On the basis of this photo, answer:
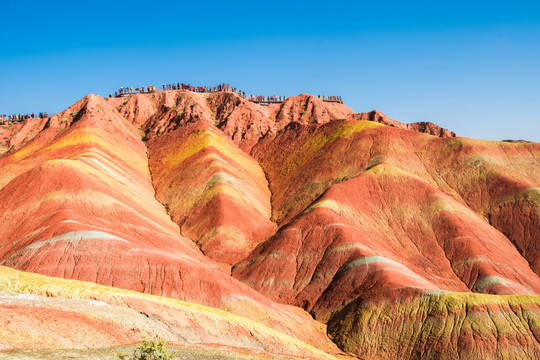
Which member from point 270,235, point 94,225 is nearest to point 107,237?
point 94,225

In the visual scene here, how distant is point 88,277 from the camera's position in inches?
2175

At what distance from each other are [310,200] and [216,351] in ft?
210

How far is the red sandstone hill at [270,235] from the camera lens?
45312 mm

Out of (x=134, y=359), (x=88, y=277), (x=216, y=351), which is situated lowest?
(x=88, y=277)

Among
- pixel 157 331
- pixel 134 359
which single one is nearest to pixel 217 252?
pixel 157 331

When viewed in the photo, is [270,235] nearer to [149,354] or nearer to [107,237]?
[107,237]

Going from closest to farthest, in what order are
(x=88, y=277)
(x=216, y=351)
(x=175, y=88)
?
(x=216, y=351) → (x=88, y=277) → (x=175, y=88)

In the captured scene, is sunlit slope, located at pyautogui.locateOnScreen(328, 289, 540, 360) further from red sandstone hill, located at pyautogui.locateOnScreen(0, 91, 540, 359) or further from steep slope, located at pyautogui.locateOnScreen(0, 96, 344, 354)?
steep slope, located at pyautogui.locateOnScreen(0, 96, 344, 354)

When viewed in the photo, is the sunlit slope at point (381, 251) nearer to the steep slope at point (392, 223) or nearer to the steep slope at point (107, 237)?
the steep slope at point (392, 223)

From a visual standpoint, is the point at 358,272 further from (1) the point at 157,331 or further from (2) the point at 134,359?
(2) the point at 134,359

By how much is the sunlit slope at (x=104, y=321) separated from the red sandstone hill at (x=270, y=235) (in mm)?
164

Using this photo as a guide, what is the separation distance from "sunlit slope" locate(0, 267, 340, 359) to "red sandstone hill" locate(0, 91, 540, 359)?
0.54 ft

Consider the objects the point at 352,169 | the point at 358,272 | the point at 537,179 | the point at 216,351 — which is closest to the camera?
the point at 216,351

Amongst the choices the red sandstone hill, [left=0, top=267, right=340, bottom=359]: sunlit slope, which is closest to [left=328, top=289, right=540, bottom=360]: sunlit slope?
the red sandstone hill
